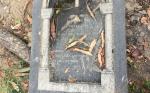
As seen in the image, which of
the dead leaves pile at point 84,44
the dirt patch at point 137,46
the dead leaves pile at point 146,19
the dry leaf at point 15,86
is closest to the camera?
the dead leaves pile at point 84,44

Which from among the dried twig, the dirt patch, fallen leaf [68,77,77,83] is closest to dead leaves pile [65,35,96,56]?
the dried twig

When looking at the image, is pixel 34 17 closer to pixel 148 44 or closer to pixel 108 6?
pixel 108 6

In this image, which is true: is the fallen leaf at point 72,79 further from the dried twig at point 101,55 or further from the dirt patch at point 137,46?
the dirt patch at point 137,46

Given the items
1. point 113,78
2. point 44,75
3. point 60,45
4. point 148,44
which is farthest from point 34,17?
point 148,44

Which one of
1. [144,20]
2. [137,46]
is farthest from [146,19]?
[137,46]

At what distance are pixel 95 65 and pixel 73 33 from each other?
2.23ft

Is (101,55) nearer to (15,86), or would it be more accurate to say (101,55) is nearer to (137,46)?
(137,46)

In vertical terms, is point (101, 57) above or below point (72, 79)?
above

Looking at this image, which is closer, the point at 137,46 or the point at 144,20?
the point at 137,46

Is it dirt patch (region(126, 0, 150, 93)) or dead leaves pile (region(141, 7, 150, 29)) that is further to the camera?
dead leaves pile (region(141, 7, 150, 29))

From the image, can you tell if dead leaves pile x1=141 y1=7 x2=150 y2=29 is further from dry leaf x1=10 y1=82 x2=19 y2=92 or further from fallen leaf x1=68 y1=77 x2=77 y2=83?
dry leaf x1=10 y1=82 x2=19 y2=92

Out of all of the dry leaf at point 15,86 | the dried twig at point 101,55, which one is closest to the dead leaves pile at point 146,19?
the dried twig at point 101,55

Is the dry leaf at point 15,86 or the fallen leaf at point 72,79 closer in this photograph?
the fallen leaf at point 72,79

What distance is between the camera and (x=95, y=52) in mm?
4609
